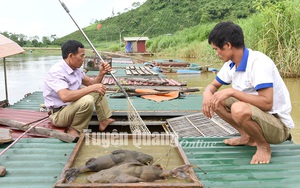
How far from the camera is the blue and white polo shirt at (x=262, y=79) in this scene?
7.83 ft

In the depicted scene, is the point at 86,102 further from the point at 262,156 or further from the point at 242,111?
the point at 262,156

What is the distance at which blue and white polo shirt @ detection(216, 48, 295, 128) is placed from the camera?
2.39m

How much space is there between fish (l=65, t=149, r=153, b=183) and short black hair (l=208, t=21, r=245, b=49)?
103 centimetres

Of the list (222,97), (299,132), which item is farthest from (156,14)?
(222,97)

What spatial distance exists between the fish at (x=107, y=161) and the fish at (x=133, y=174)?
4.9 inches

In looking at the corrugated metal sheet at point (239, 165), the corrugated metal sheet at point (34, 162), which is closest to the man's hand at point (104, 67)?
the corrugated metal sheet at point (34, 162)

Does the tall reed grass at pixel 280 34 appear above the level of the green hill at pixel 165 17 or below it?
below

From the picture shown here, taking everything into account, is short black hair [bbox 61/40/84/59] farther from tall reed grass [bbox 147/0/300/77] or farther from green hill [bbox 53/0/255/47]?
green hill [bbox 53/0/255/47]

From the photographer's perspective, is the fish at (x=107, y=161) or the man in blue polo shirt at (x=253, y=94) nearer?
the fish at (x=107, y=161)

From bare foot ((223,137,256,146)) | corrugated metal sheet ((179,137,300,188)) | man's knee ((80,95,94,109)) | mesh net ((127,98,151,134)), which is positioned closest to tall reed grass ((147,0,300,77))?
mesh net ((127,98,151,134))

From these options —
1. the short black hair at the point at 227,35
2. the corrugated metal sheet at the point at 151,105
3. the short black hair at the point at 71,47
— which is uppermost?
the short black hair at the point at 227,35

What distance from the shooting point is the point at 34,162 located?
2.52 m

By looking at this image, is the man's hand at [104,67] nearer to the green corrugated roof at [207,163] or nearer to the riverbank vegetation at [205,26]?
the green corrugated roof at [207,163]

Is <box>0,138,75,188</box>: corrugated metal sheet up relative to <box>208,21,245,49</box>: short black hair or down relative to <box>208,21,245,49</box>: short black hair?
down
